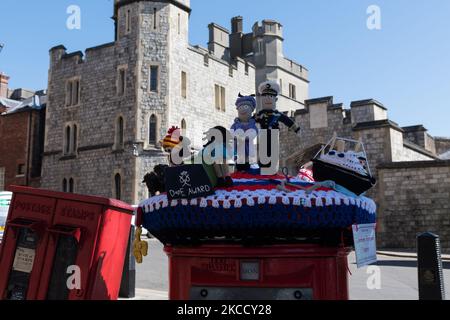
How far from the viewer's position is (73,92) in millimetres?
28984

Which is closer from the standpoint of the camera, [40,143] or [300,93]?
[40,143]

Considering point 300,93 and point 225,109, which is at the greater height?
point 300,93

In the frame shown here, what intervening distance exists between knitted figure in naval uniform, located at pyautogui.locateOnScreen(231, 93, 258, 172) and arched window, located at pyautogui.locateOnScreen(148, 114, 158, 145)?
22.2 meters

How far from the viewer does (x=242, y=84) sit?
3180 centimetres

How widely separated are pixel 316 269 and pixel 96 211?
2194mm

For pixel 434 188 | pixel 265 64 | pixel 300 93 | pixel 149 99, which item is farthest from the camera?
pixel 300 93

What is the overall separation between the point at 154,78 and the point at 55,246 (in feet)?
72.7

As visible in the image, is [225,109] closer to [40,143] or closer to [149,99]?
[149,99]

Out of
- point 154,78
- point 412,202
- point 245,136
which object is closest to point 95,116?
point 154,78

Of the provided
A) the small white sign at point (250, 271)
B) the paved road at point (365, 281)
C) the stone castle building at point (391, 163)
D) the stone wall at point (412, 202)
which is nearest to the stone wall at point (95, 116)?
the stone castle building at point (391, 163)

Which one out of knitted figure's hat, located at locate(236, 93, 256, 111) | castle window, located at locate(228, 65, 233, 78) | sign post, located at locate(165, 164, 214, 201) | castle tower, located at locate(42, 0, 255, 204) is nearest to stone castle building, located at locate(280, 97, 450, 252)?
castle tower, located at locate(42, 0, 255, 204)

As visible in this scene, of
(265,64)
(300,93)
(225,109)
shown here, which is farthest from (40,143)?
(300,93)

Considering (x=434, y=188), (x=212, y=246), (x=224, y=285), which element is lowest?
(x=224, y=285)
